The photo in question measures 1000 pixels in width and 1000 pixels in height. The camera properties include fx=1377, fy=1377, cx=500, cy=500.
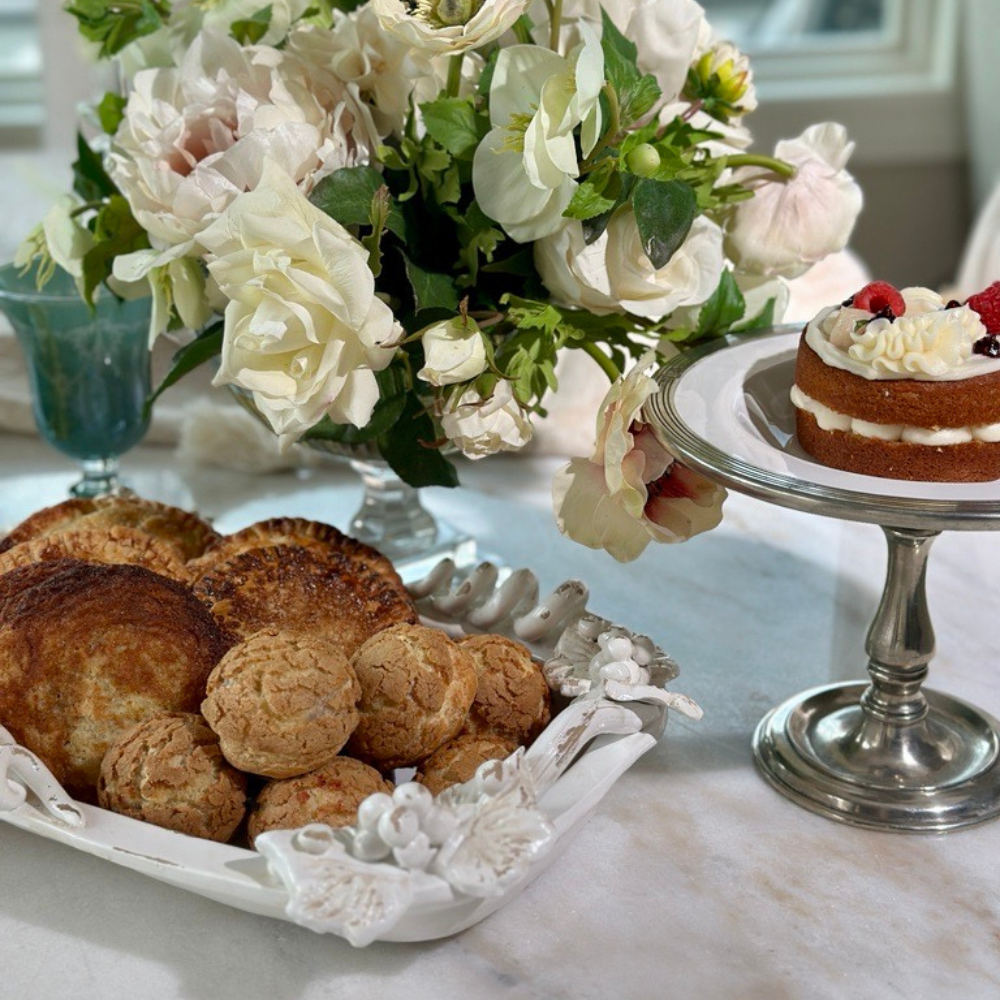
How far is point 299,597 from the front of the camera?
72 cm

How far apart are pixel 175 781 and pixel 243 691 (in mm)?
49

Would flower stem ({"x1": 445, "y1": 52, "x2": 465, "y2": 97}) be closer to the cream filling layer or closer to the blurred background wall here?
the cream filling layer

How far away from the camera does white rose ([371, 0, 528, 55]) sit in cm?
64

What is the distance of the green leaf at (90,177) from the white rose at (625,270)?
338mm

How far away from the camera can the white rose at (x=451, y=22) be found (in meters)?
0.64

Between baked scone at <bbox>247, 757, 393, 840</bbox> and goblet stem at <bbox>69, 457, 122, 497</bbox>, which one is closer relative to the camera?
baked scone at <bbox>247, 757, 393, 840</bbox>

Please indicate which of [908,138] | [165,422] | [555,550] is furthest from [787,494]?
[908,138]

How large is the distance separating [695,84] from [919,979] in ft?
1.67

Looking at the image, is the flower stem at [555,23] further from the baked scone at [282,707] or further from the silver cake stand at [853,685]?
the baked scone at [282,707]

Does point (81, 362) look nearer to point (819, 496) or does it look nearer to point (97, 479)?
point (97, 479)

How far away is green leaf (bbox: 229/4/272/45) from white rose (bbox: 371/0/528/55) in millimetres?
167

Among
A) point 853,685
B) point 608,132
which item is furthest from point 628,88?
point 853,685

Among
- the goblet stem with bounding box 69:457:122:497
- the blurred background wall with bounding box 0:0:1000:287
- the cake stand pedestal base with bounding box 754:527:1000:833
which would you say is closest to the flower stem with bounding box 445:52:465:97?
the cake stand pedestal base with bounding box 754:527:1000:833

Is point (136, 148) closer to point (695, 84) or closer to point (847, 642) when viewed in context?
point (695, 84)
